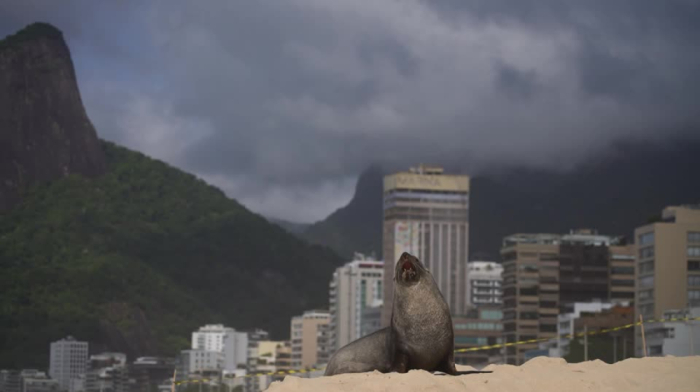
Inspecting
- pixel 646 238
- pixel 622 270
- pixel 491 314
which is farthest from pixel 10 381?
pixel 646 238

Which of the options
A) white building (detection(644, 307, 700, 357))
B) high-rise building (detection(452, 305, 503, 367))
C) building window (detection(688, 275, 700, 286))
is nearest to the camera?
white building (detection(644, 307, 700, 357))

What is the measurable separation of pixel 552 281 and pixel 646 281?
46.0 m

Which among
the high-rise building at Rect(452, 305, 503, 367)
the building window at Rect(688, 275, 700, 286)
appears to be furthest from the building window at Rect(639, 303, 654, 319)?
the high-rise building at Rect(452, 305, 503, 367)

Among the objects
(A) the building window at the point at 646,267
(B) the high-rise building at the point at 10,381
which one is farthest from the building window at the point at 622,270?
(B) the high-rise building at the point at 10,381

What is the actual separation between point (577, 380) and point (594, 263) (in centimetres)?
15248

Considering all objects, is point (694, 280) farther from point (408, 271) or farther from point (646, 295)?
point (408, 271)

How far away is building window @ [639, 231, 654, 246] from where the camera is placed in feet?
385

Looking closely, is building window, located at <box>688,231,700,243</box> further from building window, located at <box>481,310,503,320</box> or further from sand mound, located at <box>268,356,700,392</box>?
sand mound, located at <box>268,356,700,392</box>

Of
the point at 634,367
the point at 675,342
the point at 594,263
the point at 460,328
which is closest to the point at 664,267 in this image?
the point at 675,342

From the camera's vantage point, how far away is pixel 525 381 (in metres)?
16.0

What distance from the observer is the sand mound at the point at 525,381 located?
51.0ft

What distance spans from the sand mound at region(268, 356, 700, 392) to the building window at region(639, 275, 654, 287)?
337ft

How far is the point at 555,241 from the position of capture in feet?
565

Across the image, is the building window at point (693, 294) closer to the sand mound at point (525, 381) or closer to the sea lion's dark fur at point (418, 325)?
the sand mound at point (525, 381)
